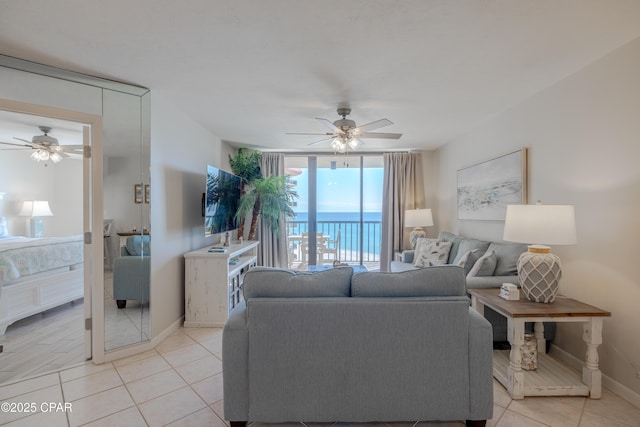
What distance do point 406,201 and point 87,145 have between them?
177 inches

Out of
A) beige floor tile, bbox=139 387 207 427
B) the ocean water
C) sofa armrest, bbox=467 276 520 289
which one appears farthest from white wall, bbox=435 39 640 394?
the ocean water

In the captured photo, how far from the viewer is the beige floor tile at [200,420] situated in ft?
5.57

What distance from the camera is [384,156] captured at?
531 centimetres

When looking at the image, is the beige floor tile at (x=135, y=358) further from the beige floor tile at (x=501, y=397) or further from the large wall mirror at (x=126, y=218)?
the beige floor tile at (x=501, y=397)

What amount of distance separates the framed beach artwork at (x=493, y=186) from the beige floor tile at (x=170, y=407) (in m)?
3.40

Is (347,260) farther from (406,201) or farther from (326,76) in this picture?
(326,76)

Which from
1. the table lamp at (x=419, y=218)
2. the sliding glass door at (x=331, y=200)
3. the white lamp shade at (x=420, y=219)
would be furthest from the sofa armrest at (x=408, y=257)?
the sliding glass door at (x=331, y=200)

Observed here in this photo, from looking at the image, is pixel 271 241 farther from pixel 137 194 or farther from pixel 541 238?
pixel 541 238

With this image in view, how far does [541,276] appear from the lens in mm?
2100

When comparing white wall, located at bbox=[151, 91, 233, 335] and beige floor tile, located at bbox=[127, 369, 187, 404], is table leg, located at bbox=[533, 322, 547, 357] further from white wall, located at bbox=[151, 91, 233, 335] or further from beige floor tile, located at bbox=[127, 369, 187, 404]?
white wall, located at bbox=[151, 91, 233, 335]

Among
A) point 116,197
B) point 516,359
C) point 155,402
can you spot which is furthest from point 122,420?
point 516,359

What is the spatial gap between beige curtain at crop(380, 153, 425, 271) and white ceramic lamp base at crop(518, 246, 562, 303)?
3.05 metres

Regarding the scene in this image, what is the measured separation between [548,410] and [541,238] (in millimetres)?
1101

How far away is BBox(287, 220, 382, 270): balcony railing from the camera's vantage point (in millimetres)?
5988
